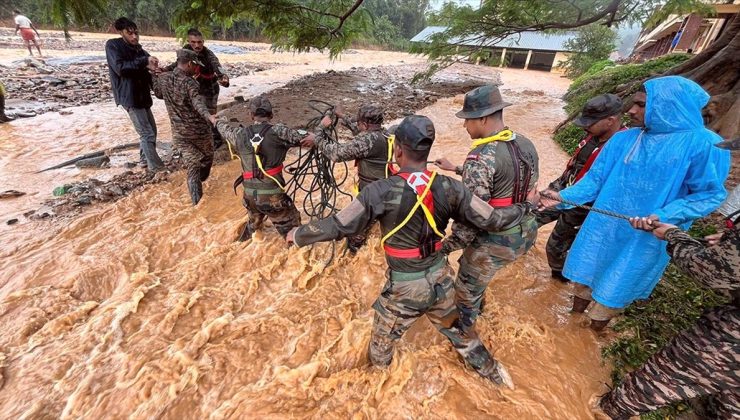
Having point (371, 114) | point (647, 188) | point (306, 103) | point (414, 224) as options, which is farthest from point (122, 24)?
point (647, 188)

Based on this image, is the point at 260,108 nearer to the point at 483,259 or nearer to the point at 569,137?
the point at 483,259

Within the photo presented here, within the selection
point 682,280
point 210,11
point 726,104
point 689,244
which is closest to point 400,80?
point 210,11

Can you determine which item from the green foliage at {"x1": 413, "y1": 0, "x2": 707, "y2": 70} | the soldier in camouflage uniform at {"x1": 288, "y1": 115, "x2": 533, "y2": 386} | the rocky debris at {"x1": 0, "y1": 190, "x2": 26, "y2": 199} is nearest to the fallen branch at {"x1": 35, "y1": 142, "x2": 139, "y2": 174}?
the rocky debris at {"x1": 0, "y1": 190, "x2": 26, "y2": 199}

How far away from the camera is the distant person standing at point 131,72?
4797 mm

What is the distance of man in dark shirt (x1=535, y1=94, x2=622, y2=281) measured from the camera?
3131 millimetres

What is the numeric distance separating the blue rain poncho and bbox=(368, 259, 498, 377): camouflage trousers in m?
1.18

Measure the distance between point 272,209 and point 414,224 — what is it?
7.35 feet

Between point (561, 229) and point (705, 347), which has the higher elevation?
point (705, 347)

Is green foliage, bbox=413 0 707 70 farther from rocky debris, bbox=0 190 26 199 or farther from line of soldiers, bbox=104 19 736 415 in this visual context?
rocky debris, bbox=0 190 26 199

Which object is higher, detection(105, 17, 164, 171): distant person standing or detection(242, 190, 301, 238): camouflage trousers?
detection(105, 17, 164, 171): distant person standing

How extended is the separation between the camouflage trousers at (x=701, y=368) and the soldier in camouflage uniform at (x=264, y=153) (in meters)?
3.20

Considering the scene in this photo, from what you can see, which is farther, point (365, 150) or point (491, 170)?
point (365, 150)

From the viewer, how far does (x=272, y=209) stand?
387cm

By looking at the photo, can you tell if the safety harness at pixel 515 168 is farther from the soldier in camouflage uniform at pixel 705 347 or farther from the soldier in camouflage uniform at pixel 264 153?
the soldier in camouflage uniform at pixel 264 153
